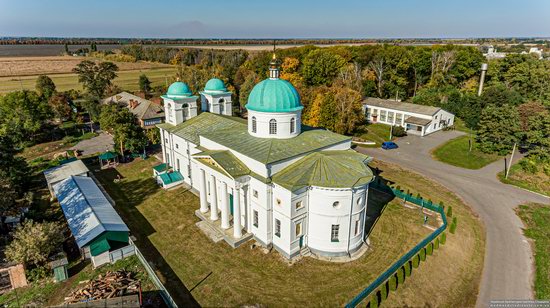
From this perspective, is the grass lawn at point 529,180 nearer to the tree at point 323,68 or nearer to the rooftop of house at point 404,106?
the rooftop of house at point 404,106

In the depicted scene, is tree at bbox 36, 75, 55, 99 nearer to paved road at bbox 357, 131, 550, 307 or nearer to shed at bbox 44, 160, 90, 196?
shed at bbox 44, 160, 90, 196

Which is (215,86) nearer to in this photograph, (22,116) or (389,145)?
(389,145)

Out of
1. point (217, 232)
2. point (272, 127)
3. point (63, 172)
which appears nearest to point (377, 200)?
point (272, 127)

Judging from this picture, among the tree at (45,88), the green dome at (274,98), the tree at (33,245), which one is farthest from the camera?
the tree at (45,88)

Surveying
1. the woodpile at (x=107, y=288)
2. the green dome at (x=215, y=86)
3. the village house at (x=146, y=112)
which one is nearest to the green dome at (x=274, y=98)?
the green dome at (x=215, y=86)

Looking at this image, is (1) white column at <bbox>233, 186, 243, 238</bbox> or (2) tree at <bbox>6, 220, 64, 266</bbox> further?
(1) white column at <bbox>233, 186, 243, 238</bbox>

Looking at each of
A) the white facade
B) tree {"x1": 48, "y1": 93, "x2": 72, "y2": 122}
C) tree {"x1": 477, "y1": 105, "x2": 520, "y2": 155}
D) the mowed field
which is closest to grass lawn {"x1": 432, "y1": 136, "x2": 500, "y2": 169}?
tree {"x1": 477, "y1": 105, "x2": 520, "y2": 155}
